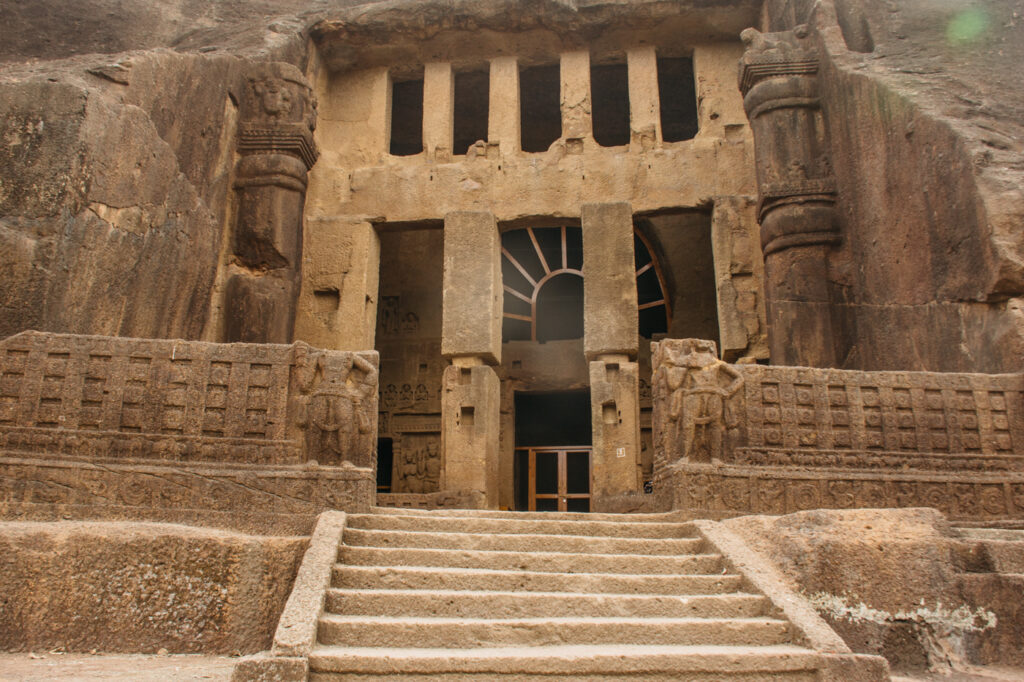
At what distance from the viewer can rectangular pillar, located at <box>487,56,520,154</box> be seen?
36.6 ft

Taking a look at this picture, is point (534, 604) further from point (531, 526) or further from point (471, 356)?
point (471, 356)

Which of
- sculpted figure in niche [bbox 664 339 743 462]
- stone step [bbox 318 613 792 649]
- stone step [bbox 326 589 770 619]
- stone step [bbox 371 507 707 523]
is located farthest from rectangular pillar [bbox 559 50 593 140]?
stone step [bbox 318 613 792 649]

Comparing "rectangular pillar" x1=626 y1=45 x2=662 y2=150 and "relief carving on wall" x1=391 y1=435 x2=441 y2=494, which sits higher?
"rectangular pillar" x1=626 y1=45 x2=662 y2=150

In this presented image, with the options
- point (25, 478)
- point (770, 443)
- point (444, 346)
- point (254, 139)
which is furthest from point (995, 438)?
point (254, 139)

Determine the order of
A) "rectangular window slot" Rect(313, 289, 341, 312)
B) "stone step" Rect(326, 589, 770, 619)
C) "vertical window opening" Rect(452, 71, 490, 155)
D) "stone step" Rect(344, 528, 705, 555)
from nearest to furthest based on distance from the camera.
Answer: "stone step" Rect(326, 589, 770, 619) < "stone step" Rect(344, 528, 705, 555) < "rectangular window slot" Rect(313, 289, 341, 312) < "vertical window opening" Rect(452, 71, 490, 155)

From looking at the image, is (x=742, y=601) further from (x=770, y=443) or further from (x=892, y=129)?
(x=892, y=129)

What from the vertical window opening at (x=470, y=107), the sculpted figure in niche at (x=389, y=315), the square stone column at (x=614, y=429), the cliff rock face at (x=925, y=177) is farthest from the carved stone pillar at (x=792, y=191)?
the sculpted figure in niche at (x=389, y=315)

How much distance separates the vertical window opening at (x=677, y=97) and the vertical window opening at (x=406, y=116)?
3.64 m

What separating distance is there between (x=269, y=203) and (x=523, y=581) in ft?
22.2

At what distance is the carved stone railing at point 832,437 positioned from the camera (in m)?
6.20

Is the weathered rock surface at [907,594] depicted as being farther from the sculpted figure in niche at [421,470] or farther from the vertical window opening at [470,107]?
the vertical window opening at [470,107]

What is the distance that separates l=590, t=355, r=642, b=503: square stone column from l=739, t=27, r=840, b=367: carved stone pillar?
161 centimetres

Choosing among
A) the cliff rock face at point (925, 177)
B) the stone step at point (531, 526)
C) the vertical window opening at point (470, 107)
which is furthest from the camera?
the vertical window opening at point (470, 107)

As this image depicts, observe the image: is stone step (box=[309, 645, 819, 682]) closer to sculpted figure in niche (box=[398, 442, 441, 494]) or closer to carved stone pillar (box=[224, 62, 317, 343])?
carved stone pillar (box=[224, 62, 317, 343])
